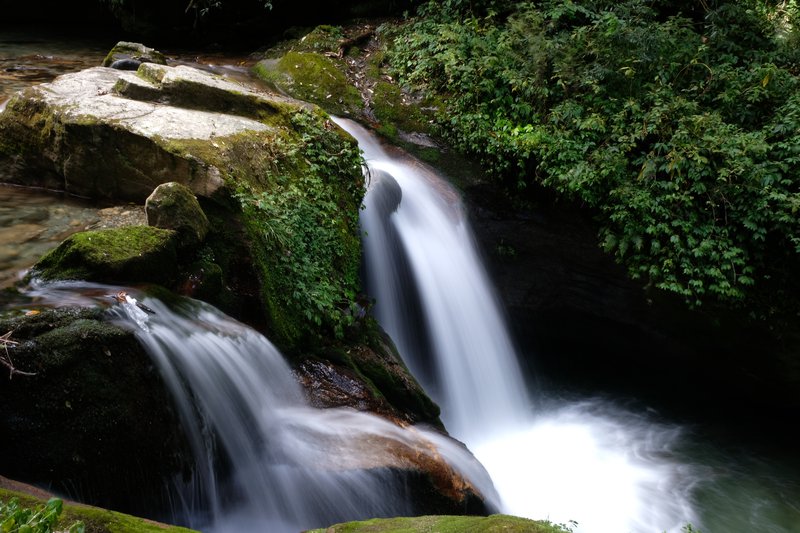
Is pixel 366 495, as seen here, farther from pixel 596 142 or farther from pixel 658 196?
pixel 596 142

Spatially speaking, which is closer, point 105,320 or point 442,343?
point 105,320

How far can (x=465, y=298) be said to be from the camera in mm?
7516

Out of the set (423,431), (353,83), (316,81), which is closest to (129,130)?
(423,431)

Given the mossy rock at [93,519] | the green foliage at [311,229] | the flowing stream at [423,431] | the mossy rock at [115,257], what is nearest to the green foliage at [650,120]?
the flowing stream at [423,431]

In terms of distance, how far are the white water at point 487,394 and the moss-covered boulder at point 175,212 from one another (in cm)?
255

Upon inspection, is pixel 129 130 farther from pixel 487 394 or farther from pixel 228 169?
pixel 487 394

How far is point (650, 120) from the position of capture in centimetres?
746

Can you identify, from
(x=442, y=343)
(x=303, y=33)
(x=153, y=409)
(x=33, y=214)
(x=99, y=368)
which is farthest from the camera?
(x=303, y=33)

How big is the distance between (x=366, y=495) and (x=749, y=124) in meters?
6.84

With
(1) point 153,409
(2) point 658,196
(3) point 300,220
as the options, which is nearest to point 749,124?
(2) point 658,196

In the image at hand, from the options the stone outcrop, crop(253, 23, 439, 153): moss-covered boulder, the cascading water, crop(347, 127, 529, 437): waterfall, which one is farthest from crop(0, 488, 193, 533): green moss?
crop(253, 23, 439, 153): moss-covered boulder

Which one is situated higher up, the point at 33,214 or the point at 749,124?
the point at 749,124

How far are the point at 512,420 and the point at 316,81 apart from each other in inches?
232

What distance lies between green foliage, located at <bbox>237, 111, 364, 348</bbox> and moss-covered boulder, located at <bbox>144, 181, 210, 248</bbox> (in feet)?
1.69
